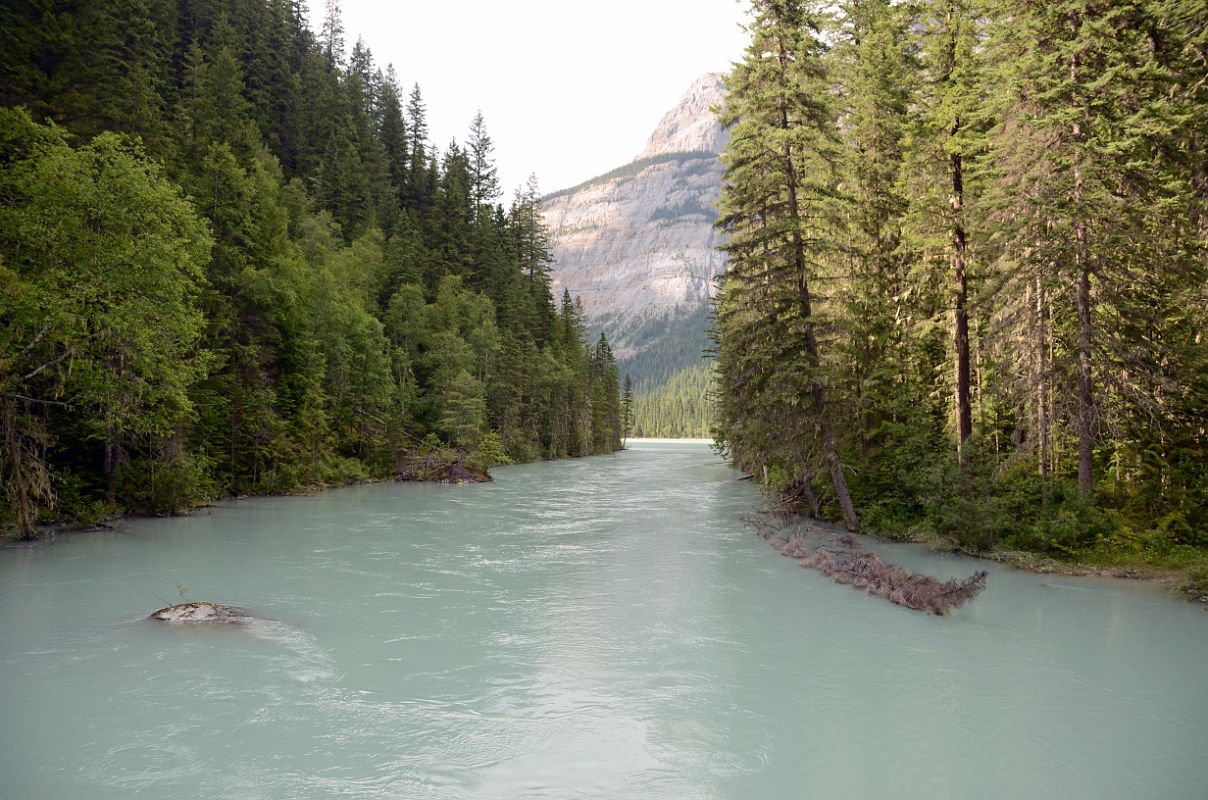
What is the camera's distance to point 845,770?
7445 mm

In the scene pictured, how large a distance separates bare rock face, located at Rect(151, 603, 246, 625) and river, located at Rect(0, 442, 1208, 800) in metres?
0.37

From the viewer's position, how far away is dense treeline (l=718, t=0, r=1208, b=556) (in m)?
17.5

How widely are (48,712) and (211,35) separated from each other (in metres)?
81.3

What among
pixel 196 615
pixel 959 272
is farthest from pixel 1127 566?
pixel 196 615

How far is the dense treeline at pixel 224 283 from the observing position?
2177cm

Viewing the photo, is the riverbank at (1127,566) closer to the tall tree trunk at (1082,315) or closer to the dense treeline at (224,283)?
the tall tree trunk at (1082,315)

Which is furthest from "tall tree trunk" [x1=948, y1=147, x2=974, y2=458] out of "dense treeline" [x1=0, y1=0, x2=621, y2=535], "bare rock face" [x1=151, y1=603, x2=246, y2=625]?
"dense treeline" [x1=0, y1=0, x2=621, y2=535]

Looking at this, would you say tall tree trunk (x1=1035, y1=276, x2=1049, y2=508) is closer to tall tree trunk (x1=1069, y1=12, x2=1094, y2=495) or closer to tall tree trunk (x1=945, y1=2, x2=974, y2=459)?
tall tree trunk (x1=1069, y1=12, x2=1094, y2=495)

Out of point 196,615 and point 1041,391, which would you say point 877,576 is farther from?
point 196,615

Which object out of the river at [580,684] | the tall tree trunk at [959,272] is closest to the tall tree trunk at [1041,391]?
the tall tree trunk at [959,272]

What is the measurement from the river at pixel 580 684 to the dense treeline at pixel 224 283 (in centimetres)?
682

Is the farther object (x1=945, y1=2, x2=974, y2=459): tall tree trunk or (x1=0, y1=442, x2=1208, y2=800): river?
(x1=945, y1=2, x2=974, y2=459): tall tree trunk

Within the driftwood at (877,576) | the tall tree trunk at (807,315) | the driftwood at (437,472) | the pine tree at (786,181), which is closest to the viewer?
the driftwood at (877,576)

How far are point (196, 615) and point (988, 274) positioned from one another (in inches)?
951
